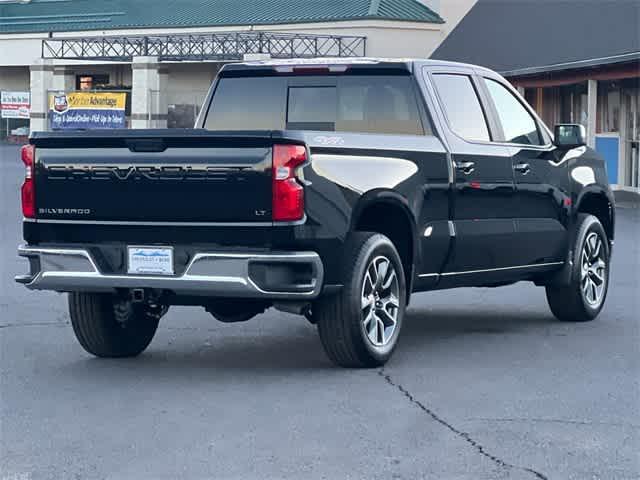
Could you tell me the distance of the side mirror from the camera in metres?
11.0

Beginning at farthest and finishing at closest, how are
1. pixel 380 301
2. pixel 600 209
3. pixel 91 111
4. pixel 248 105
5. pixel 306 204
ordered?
pixel 91 111, pixel 600 209, pixel 248 105, pixel 380 301, pixel 306 204

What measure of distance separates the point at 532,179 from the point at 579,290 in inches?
41.6

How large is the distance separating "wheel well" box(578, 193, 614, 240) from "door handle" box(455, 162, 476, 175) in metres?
2.00

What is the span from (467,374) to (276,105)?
8.93 feet

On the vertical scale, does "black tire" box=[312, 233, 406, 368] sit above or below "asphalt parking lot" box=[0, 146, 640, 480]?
above

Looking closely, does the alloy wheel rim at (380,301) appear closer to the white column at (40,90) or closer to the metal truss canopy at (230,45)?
the metal truss canopy at (230,45)

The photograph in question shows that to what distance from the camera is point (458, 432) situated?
704 cm

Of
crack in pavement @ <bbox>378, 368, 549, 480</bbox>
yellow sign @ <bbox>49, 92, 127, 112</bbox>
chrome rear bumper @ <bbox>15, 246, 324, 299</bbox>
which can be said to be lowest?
crack in pavement @ <bbox>378, 368, 549, 480</bbox>

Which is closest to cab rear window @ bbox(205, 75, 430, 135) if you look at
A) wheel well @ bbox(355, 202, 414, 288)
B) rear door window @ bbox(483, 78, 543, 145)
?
wheel well @ bbox(355, 202, 414, 288)

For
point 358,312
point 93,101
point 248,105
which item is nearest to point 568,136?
point 248,105

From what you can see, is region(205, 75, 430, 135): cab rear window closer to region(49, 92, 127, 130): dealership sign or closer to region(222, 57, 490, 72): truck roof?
region(222, 57, 490, 72): truck roof

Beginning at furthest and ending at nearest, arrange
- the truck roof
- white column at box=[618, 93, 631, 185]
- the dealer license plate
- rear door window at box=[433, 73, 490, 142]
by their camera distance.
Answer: white column at box=[618, 93, 631, 185] → rear door window at box=[433, 73, 490, 142] → the truck roof → the dealer license plate

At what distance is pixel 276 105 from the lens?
1048 centimetres

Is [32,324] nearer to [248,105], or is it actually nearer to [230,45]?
[248,105]
